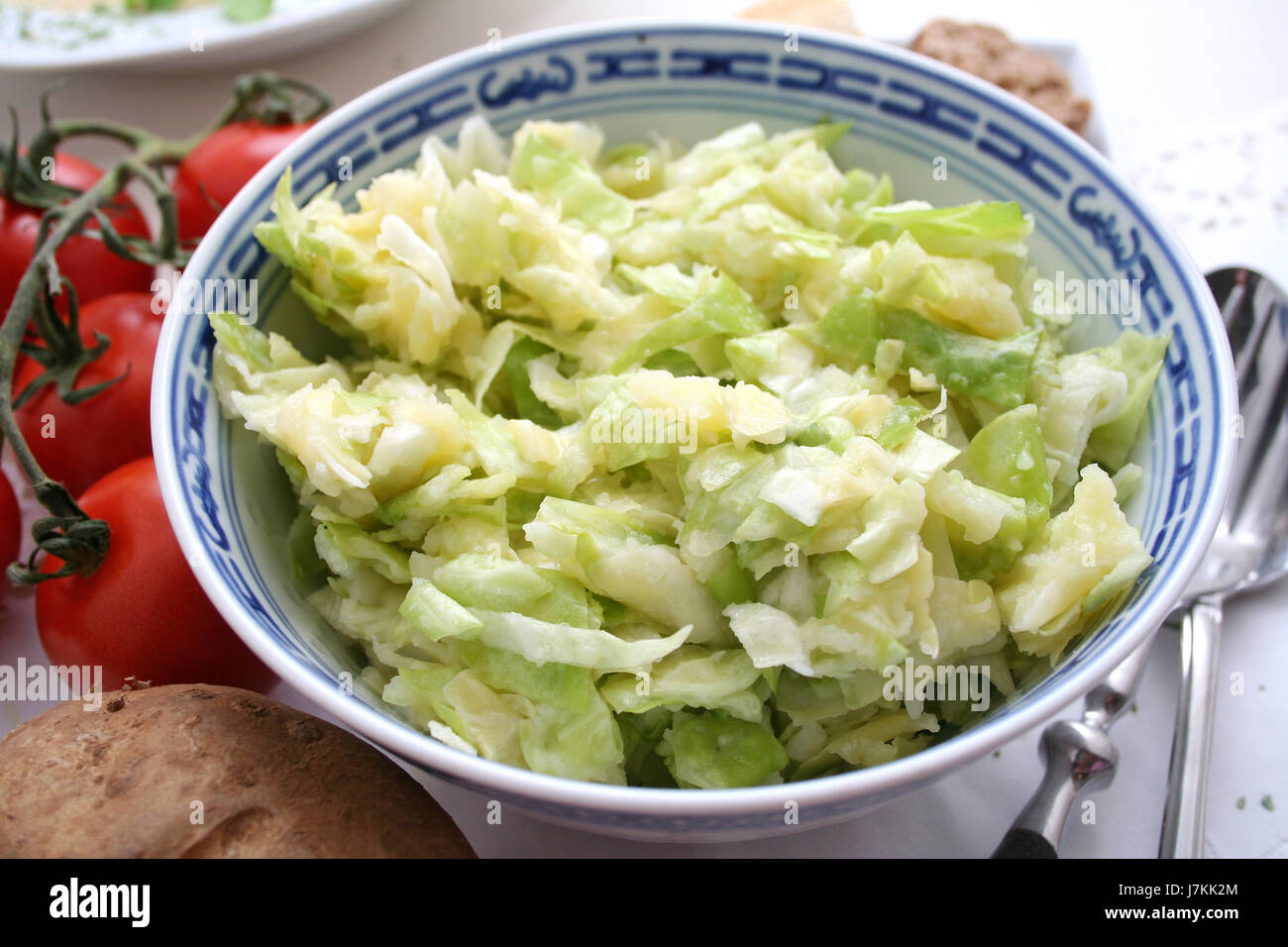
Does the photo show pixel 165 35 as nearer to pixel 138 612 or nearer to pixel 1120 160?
pixel 138 612

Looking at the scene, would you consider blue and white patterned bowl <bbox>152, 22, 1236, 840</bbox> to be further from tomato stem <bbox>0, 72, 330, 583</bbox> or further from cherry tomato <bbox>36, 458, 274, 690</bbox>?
tomato stem <bbox>0, 72, 330, 583</bbox>

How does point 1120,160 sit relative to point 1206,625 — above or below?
above

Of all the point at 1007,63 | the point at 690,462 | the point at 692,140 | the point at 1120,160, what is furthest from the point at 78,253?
the point at 1120,160

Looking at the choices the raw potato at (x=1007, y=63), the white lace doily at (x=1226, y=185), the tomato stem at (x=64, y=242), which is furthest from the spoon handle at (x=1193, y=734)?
the tomato stem at (x=64, y=242)

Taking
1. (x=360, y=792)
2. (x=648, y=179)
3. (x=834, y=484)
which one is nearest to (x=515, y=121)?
(x=648, y=179)

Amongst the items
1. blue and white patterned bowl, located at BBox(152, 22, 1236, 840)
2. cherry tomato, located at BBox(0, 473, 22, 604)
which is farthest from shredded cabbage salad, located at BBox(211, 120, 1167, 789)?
cherry tomato, located at BBox(0, 473, 22, 604)
